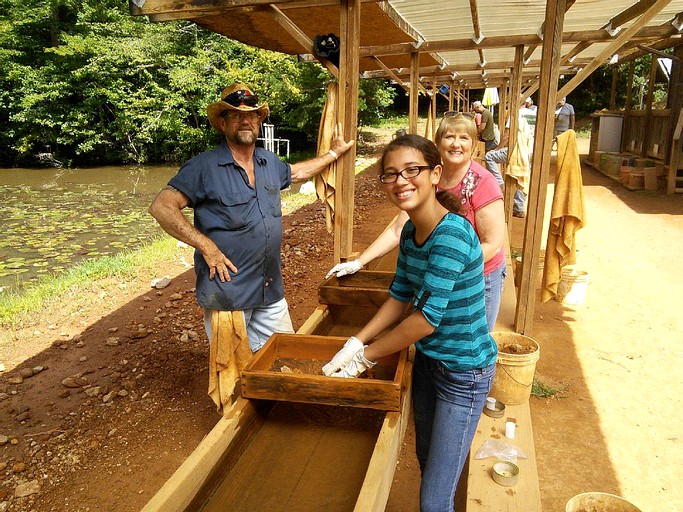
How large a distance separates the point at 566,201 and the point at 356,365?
291 cm

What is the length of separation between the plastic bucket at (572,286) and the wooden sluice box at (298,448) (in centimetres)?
384

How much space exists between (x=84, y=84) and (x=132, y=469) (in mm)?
26316

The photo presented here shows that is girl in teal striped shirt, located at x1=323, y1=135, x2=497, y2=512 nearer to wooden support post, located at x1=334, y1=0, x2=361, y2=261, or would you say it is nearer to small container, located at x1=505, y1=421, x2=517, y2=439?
small container, located at x1=505, y1=421, x2=517, y2=439

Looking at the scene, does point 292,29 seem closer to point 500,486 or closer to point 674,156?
point 500,486

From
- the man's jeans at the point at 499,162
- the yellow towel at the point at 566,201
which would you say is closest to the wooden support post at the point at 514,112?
the man's jeans at the point at 499,162

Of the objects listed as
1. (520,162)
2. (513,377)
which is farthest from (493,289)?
(520,162)

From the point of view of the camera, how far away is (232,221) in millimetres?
3117

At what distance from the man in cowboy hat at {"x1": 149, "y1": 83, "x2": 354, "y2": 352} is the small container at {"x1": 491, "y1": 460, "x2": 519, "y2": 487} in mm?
1656

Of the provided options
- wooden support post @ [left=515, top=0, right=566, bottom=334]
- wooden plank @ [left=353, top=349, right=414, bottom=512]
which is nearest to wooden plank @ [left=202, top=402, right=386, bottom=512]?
wooden plank @ [left=353, top=349, right=414, bottom=512]

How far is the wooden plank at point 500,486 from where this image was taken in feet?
8.18

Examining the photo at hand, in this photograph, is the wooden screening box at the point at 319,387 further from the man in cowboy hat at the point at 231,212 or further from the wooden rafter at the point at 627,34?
the wooden rafter at the point at 627,34

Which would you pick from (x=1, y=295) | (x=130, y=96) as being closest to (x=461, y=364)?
(x=1, y=295)

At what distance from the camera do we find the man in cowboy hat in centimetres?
302

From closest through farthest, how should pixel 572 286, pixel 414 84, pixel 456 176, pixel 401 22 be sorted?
pixel 456 176 < pixel 401 22 < pixel 572 286 < pixel 414 84
